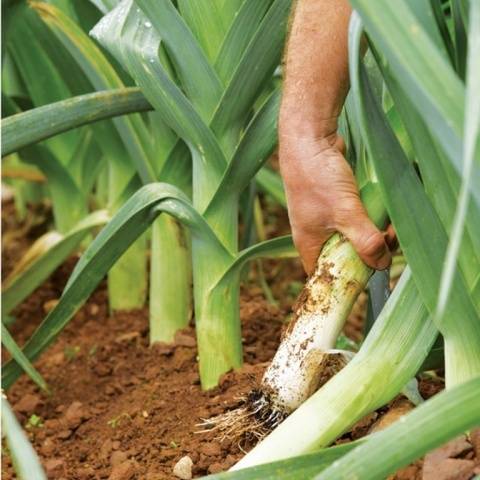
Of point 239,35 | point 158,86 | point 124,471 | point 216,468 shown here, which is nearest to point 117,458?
point 124,471

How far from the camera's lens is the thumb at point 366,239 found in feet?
5.13

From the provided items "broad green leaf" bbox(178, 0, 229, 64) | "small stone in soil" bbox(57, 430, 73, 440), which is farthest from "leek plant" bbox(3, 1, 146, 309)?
"small stone in soil" bbox(57, 430, 73, 440)

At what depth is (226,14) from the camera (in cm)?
184

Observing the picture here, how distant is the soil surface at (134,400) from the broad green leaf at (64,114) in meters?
0.45

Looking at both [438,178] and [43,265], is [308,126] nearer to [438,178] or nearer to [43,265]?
[438,178]

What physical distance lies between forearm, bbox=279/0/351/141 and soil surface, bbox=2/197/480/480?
0.41 metres

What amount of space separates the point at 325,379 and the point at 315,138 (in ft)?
1.24

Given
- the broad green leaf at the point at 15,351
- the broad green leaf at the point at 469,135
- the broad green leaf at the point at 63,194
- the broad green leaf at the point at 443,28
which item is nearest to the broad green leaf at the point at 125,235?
the broad green leaf at the point at 15,351

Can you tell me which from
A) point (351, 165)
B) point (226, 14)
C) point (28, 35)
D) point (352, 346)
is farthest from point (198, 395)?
point (28, 35)

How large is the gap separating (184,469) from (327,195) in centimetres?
42

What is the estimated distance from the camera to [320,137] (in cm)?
154

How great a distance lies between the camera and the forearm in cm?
149

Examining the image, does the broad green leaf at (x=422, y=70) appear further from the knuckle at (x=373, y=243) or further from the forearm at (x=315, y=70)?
the knuckle at (x=373, y=243)

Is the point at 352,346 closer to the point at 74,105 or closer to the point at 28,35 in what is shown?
the point at 74,105
